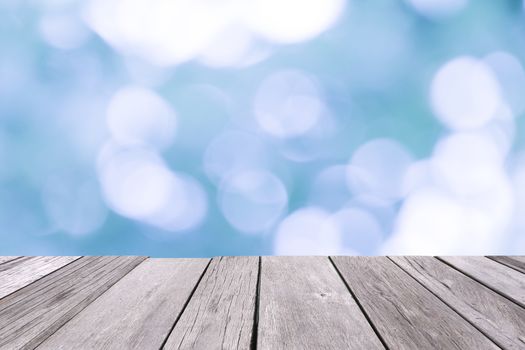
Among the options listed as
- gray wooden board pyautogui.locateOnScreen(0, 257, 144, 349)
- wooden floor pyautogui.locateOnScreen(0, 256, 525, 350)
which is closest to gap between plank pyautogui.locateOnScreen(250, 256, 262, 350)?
wooden floor pyautogui.locateOnScreen(0, 256, 525, 350)

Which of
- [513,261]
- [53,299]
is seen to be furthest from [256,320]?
[513,261]

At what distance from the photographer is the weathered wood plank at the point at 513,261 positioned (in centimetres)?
108

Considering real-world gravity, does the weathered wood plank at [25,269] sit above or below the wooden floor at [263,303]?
above

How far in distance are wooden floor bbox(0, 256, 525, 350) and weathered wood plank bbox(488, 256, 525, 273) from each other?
1cm

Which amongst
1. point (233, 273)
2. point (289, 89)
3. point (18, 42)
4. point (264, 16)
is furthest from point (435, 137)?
point (18, 42)

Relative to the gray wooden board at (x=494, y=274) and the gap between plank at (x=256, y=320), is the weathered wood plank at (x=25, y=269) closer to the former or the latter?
the gap between plank at (x=256, y=320)

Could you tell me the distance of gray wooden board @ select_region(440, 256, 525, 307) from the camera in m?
0.89

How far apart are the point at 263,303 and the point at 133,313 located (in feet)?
0.77

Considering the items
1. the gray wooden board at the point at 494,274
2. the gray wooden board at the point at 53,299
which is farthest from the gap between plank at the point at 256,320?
the gray wooden board at the point at 494,274

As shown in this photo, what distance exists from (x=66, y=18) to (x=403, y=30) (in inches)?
80.0

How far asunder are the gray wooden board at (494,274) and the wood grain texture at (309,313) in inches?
13.2

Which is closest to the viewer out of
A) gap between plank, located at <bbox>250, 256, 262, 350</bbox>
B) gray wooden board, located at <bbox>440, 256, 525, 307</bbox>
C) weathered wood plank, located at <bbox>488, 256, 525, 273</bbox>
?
gap between plank, located at <bbox>250, 256, 262, 350</bbox>

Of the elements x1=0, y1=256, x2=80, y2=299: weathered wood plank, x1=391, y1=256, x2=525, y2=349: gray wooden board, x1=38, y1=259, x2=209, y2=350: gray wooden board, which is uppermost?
x1=0, y1=256, x2=80, y2=299: weathered wood plank

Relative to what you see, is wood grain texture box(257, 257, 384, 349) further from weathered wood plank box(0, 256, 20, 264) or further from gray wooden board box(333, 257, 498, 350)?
weathered wood plank box(0, 256, 20, 264)
